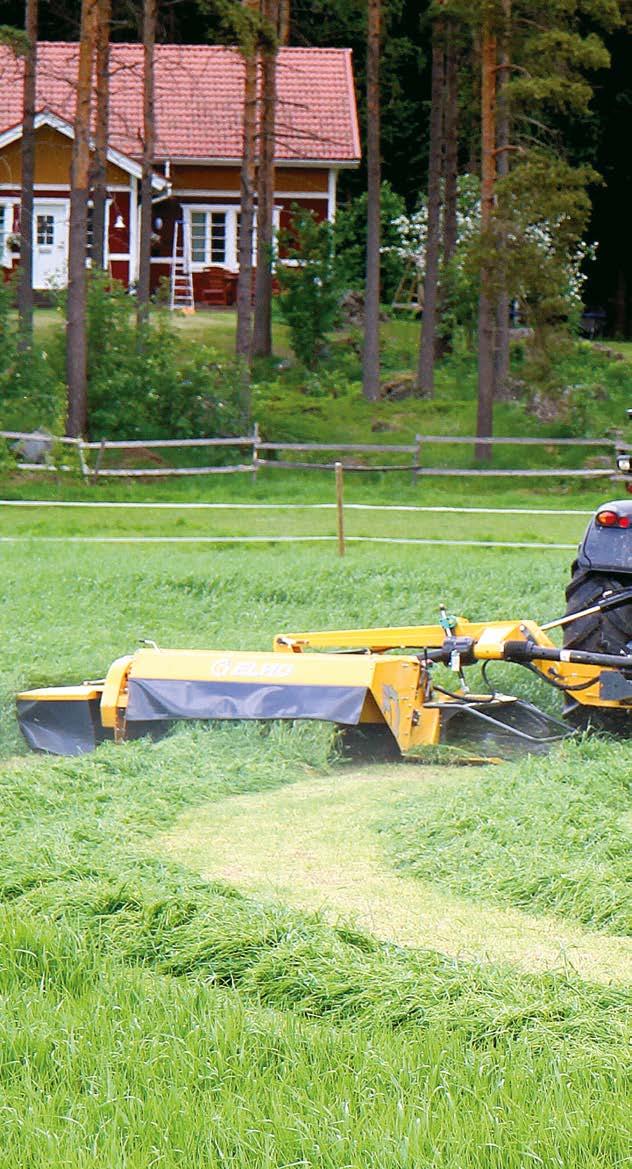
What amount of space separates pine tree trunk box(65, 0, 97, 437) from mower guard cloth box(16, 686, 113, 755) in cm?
1534

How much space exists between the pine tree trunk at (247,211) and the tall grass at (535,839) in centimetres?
1914

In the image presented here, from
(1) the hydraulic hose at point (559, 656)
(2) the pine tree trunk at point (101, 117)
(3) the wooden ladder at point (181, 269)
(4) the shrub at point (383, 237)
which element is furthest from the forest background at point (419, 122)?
(1) the hydraulic hose at point (559, 656)

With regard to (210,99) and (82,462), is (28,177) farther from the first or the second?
(210,99)

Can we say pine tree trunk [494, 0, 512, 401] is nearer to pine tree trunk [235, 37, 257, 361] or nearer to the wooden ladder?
pine tree trunk [235, 37, 257, 361]

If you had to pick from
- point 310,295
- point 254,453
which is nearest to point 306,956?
point 254,453

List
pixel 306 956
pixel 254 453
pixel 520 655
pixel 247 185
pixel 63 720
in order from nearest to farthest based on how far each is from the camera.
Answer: pixel 306 956, pixel 520 655, pixel 63 720, pixel 254 453, pixel 247 185

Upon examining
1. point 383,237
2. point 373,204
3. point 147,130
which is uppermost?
point 147,130

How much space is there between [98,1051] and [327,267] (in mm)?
28534

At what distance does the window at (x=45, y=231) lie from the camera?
3772cm

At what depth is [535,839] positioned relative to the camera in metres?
6.07

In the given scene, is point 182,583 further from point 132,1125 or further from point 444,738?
point 132,1125

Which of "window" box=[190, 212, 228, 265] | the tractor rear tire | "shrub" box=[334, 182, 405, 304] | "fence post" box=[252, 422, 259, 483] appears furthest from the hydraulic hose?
"window" box=[190, 212, 228, 265]

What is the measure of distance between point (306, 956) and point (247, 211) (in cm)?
2244

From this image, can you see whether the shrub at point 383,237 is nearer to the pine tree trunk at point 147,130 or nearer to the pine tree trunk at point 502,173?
the pine tree trunk at point 502,173
